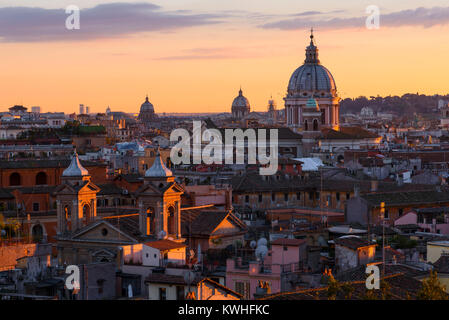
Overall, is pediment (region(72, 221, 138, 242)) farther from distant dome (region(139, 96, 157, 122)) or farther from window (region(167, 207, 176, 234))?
distant dome (region(139, 96, 157, 122))

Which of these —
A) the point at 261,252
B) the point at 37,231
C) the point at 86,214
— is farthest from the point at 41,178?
the point at 261,252

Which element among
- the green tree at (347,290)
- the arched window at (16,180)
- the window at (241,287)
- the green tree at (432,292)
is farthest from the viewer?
the arched window at (16,180)

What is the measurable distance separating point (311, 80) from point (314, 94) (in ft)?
3.42

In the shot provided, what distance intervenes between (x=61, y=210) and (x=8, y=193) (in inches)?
593

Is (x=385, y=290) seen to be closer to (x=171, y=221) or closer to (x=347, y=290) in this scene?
(x=347, y=290)

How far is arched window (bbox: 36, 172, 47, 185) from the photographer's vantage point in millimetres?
44347

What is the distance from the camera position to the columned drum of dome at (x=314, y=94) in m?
85.1

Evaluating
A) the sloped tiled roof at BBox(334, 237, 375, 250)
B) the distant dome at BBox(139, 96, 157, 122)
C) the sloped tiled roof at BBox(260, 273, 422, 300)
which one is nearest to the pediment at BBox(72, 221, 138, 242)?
the sloped tiled roof at BBox(334, 237, 375, 250)

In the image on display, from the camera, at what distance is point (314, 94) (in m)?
85.2

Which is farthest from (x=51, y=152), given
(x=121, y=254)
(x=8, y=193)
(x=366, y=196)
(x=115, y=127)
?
(x=115, y=127)

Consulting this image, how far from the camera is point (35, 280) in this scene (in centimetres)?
1856

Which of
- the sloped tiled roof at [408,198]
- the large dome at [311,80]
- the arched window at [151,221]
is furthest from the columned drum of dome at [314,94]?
the arched window at [151,221]

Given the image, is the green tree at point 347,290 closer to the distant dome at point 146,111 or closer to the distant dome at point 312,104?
the distant dome at point 312,104
